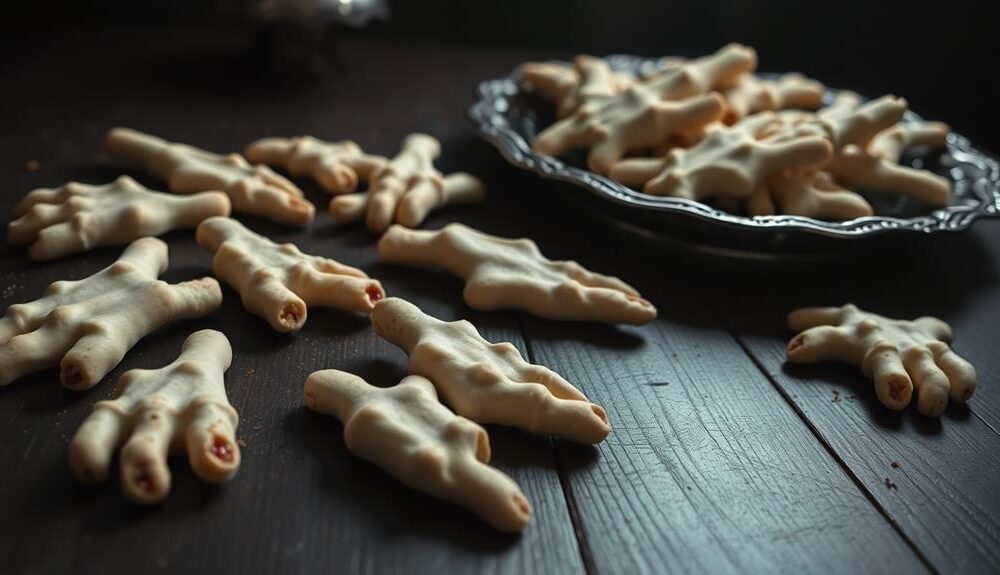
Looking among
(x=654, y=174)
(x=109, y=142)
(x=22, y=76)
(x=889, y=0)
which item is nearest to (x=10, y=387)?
(x=109, y=142)

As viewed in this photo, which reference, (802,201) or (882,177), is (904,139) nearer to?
(882,177)

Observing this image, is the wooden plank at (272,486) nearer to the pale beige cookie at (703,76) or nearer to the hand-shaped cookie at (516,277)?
the hand-shaped cookie at (516,277)

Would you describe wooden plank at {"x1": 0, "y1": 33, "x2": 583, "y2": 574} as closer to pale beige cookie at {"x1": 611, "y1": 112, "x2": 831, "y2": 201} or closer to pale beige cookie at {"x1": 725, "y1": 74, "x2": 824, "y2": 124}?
pale beige cookie at {"x1": 611, "y1": 112, "x2": 831, "y2": 201}

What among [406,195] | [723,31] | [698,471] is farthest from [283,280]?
[723,31]

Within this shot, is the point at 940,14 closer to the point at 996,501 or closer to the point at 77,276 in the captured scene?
the point at 996,501

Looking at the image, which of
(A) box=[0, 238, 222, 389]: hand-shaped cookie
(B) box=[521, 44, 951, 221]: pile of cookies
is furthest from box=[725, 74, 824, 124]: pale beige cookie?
(A) box=[0, 238, 222, 389]: hand-shaped cookie
